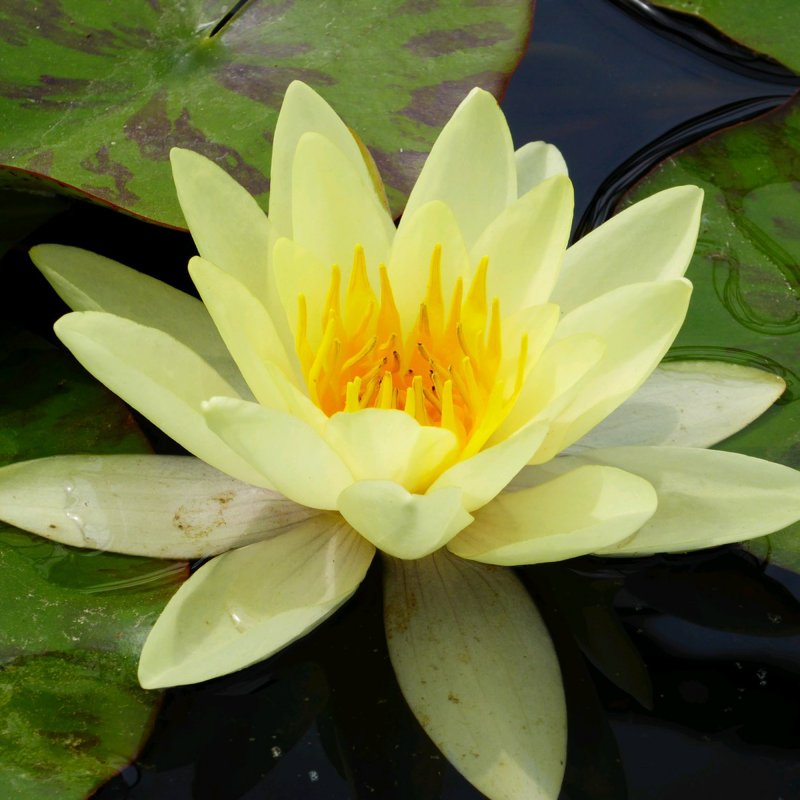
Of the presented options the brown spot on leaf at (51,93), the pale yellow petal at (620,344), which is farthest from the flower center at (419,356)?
the brown spot on leaf at (51,93)

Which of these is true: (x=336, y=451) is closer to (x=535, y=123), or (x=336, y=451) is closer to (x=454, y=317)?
(x=454, y=317)

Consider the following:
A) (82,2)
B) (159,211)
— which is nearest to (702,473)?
(159,211)

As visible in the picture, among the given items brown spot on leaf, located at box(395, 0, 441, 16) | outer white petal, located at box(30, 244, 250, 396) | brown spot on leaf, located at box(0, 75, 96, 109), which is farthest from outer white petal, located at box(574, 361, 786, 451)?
brown spot on leaf, located at box(0, 75, 96, 109)

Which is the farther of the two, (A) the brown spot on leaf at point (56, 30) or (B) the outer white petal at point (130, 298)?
(A) the brown spot on leaf at point (56, 30)

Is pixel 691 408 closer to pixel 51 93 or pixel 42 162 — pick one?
pixel 42 162

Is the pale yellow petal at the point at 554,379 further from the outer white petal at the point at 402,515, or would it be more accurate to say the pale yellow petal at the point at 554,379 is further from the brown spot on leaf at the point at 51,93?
the brown spot on leaf at the point at 51,93

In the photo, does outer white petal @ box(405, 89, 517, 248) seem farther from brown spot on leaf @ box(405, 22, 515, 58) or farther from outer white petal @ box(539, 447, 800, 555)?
brown spot on leaf @ box(405, 22, 515, 58)
